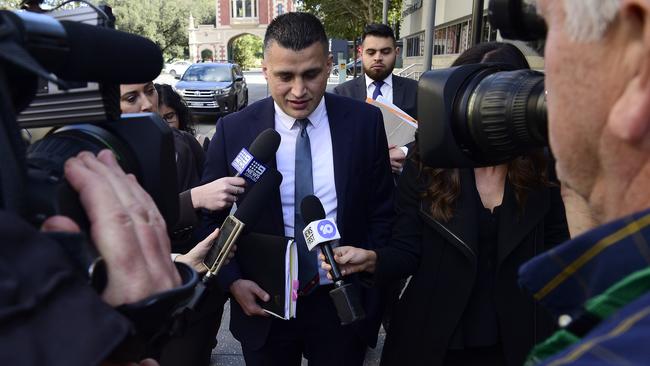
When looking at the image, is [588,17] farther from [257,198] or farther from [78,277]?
[257,198]

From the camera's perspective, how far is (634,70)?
0.76 m

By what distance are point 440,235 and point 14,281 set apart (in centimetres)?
158

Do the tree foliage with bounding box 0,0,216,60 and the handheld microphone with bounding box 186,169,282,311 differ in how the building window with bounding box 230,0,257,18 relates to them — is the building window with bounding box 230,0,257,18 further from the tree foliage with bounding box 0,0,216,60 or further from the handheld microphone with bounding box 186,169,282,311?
the handheld microphone with bounding box 186,169,282,311

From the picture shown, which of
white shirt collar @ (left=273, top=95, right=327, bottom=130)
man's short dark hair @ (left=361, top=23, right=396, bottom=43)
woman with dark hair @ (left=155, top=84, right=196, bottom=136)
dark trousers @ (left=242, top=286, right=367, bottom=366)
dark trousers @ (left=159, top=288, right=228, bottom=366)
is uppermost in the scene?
man's short dark hair @ (left=361, top=23, right=396, bottom=43)

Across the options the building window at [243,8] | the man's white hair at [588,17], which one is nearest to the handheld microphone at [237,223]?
the man's white hair at [588,17]

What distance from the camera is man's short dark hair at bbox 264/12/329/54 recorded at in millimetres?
2342

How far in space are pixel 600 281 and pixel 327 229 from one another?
1.13m

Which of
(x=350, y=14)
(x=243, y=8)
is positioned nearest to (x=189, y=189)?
(x=350, y=14)

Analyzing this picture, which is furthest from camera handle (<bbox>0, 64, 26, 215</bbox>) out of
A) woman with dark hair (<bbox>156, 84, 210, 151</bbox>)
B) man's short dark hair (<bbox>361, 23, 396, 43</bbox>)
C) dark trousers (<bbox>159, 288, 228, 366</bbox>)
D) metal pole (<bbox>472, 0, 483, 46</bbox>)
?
metal pole (<bbox>472, 0, 483, 46</bbox>)

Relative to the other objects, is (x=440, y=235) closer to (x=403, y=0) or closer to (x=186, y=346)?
(x=186, y=346)

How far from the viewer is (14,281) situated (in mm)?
637

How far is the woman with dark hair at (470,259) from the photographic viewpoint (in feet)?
6.25

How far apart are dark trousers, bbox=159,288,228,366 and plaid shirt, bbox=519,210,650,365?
1901 millimetres

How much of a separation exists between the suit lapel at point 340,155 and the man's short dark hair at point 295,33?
0.33 m
